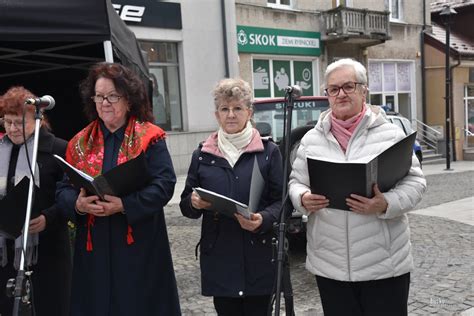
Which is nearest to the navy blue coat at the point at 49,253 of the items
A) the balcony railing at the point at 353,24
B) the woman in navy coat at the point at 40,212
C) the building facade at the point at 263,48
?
the woman in navy coat at the point at 40,212

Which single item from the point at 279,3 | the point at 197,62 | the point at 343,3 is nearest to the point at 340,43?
the point at 343,3

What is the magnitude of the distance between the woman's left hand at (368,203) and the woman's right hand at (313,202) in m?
0.11

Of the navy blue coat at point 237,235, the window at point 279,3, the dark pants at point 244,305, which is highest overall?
the window at point 279,3

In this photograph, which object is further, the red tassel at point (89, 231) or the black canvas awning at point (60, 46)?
the black canvas awning at point (60, 46)

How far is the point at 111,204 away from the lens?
254 cm

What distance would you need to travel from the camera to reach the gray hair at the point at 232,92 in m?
2.75

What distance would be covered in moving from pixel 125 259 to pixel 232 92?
3.50 feet

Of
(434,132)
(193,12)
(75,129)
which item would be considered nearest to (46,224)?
(75,129)

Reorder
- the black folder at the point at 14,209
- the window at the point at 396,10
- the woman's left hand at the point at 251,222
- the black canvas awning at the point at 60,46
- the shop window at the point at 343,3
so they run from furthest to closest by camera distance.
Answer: the window at the point at 396,10
the shop window at the point at 343,3
the black canvas awning at the point at 60,46
the black folder at the point at 14,209
the woman's left hand at the point at 251,222

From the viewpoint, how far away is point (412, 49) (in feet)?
68.6

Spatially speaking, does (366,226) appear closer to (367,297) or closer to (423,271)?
(367,297)

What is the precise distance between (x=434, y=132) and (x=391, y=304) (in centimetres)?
1922

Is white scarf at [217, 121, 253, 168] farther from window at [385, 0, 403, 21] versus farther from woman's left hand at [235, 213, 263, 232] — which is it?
window at [385, 0, 403, 21]

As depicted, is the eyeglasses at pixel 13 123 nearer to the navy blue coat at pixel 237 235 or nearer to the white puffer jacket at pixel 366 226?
the navy blue coat at pixel 237 235
